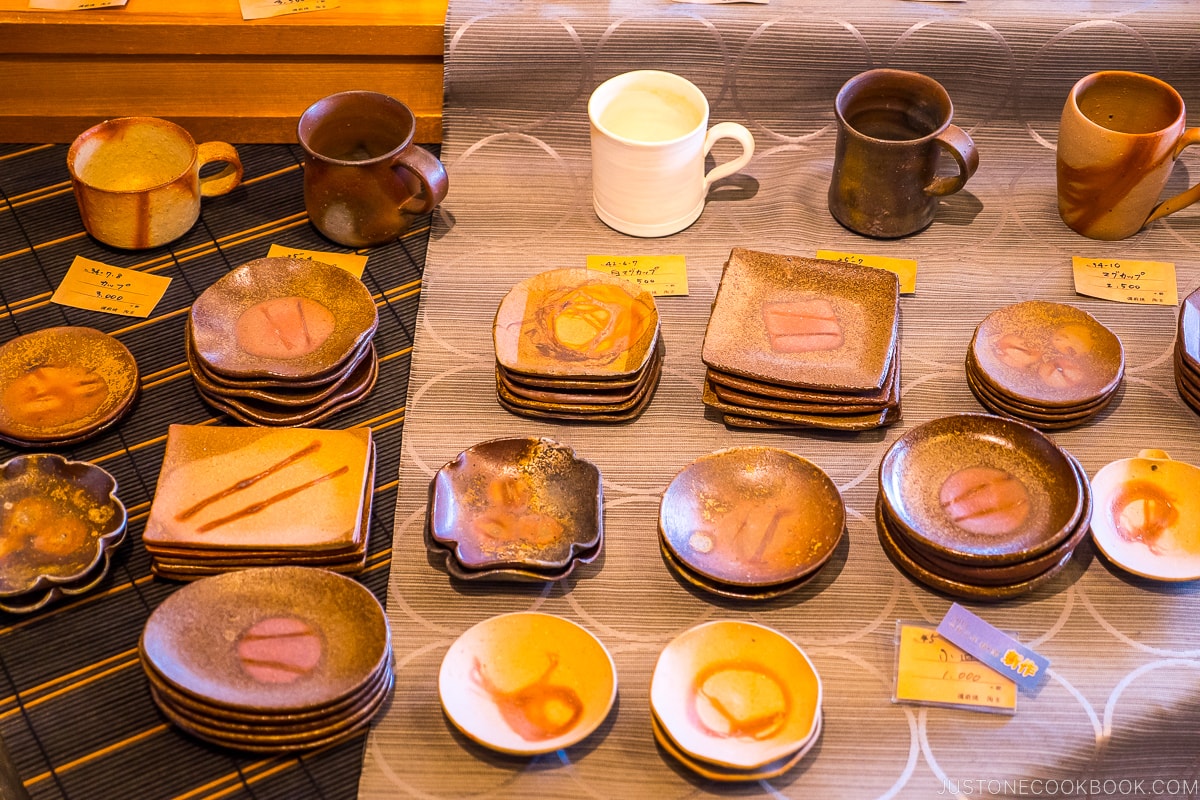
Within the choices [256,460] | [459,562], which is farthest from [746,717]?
[256,460]

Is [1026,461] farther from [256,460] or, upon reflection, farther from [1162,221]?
[256,460]

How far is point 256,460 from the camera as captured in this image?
4.63 ft

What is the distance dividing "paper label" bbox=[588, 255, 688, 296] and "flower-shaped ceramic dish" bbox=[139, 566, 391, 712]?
657 millimetres

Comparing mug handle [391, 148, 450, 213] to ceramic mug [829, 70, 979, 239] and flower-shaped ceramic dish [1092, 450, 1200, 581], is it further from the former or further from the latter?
flower-shaped ceramic dish [1092, 450, 1200, 581]

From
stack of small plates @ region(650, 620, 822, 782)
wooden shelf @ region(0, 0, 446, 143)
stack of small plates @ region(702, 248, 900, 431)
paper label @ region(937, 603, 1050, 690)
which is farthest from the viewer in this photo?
wooden shelf @ region(0, 0, 446, 143)

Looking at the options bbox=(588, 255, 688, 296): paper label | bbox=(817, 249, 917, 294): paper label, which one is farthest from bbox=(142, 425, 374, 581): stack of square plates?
bbox=(817, 249, 917, 294): paper label

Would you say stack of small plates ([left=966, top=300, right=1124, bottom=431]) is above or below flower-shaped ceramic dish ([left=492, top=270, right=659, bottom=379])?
below

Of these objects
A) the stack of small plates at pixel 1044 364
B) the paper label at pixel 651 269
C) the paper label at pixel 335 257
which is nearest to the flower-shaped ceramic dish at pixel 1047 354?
the stack of small plates at pixel 1044 364

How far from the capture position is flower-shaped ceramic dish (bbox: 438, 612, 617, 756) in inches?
47.1

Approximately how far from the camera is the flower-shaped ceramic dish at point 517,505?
1.33 m

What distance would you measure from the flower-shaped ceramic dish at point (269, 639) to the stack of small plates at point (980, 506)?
618 millimetres

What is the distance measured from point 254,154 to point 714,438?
97cm

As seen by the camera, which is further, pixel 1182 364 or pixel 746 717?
pixel 1182 364

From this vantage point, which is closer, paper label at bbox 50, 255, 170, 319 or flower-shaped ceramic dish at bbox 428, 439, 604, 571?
flower-shaped ceramic dish at bbox 428, 439, 604, 571
